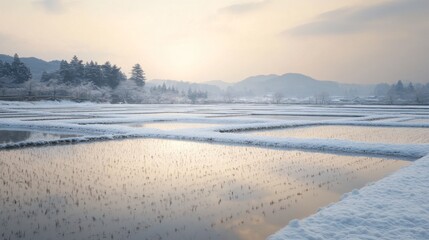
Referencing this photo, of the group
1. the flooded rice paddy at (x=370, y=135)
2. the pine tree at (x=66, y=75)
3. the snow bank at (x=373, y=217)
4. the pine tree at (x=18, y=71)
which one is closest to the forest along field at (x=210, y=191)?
the snow bank at (x=373, y=217)

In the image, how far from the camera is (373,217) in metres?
7.54

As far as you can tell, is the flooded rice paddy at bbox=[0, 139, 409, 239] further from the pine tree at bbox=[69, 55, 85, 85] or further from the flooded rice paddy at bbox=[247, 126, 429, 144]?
the pine tree at bbox=[69, 55, 85, 85]

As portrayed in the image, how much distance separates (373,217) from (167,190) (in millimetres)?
5840

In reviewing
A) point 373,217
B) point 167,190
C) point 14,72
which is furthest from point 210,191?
point 14,72

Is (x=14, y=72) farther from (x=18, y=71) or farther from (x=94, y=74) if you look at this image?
(x=94, y=74)

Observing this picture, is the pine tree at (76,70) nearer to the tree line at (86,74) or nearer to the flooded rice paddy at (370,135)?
the tree line at (86,74)

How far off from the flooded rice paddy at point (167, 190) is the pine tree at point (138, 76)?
110m

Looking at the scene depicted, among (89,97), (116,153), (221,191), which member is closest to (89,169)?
(116,153)

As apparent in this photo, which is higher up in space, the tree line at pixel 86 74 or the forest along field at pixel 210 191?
the tree line at pixel 86 74

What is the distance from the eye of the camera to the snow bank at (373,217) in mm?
6719

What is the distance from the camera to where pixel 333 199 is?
9.85 meters

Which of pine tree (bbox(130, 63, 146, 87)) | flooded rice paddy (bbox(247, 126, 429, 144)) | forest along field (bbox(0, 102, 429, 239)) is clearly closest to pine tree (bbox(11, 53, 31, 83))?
pine tree (bbox(130, 63, 146, 87))

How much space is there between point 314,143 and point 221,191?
11.2m

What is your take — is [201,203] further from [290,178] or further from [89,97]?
[89,97]
